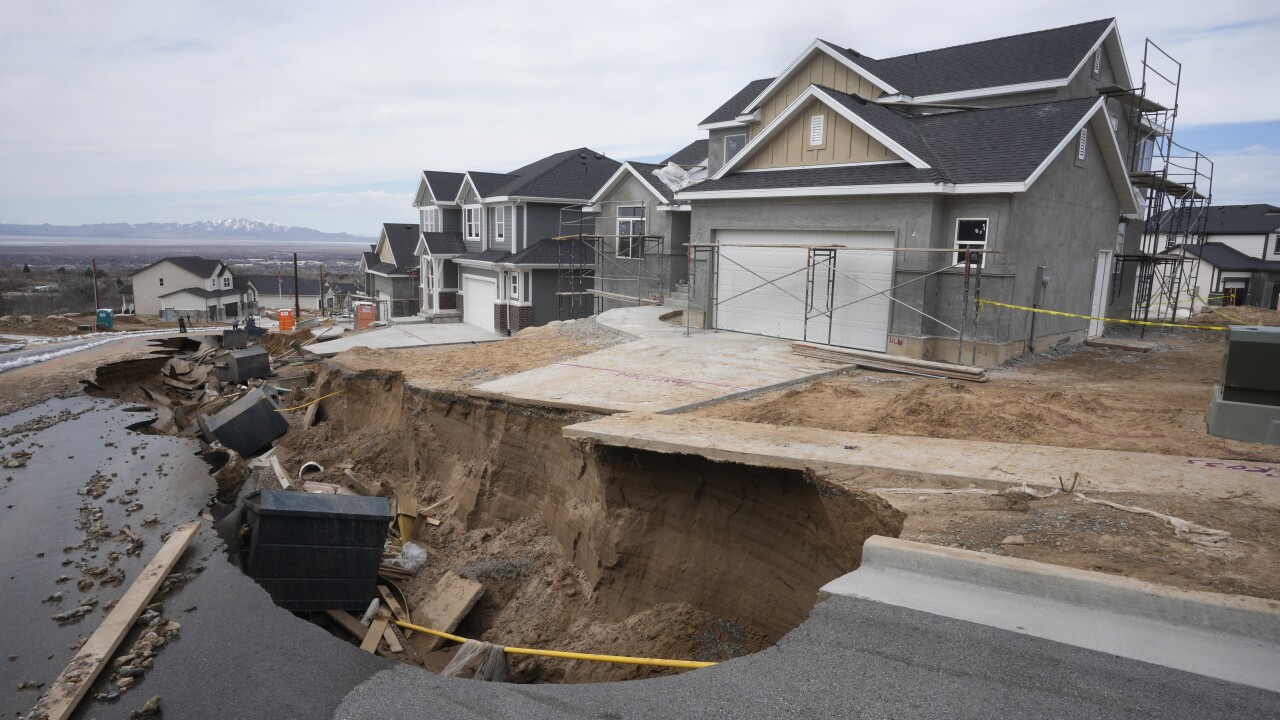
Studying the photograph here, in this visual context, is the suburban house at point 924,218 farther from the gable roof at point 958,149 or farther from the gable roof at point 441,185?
the gable roof at point 441,185

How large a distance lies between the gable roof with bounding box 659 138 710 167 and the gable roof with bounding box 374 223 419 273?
2014 cm

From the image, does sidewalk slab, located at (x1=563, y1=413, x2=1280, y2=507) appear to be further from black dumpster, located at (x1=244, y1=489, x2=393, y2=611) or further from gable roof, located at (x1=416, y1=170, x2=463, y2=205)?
gable roof, located at (x1=416, y1=170, x2=463, y2=205)

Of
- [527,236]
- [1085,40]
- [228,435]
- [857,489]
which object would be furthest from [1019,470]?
[527,236]

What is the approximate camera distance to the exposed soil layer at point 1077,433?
16.7ft

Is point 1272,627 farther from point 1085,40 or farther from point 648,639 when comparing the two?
point 1085,40

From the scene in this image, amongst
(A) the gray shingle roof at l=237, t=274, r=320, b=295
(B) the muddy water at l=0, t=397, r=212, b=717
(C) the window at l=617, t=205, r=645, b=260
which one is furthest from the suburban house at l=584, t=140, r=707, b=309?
(A) the gray shingle roof at l=237, t=274, r=320, b=295

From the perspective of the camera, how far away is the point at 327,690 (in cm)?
554

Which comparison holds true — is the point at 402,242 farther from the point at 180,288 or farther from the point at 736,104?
the point at 180,288

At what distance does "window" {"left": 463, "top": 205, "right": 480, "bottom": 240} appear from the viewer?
115 ft

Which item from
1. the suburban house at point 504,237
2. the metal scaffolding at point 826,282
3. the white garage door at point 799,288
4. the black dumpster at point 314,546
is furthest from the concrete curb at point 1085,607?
the suburban house at point 504,237

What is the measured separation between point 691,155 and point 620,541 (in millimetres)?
23511

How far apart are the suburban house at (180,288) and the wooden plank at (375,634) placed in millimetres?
66659

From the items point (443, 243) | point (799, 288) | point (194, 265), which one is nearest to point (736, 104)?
point (799, 288)

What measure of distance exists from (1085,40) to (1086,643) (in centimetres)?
2136
